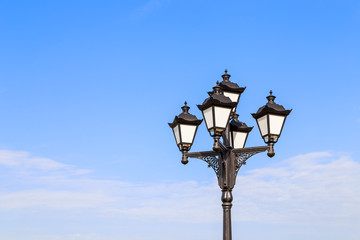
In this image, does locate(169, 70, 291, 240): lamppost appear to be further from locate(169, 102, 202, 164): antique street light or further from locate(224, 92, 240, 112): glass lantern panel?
locate(224, 92, 240, 112): glass lantern panel

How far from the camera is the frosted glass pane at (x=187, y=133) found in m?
8.56

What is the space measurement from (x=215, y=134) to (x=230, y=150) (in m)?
0.87

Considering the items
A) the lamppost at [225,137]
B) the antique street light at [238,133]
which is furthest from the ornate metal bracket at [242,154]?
the antique street light at [238,133]

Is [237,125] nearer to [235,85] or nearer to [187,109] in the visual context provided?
[235,85]

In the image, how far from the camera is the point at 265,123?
831 centimetres

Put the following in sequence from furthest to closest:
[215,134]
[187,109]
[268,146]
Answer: [187,109], [268,146], [215,134]

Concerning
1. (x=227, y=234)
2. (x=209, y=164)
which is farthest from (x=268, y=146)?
(x=227, y=234)

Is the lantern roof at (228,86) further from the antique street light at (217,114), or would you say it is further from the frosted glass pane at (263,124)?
the antique street light at (217,114)

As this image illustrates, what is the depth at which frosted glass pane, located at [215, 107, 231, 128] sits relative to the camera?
777 centimetres

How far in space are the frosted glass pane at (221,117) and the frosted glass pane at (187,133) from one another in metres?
0.93

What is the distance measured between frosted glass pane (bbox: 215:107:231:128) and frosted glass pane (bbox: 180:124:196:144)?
93 cm

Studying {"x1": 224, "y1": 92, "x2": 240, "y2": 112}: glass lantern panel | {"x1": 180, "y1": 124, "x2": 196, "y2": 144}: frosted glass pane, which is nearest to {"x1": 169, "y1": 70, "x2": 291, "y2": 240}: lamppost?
{"x1": 180, "y1": 124, "x2": 196, "y2": 144}: frosted glass pane

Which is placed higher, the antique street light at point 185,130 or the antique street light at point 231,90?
the antique street light at point 231,90

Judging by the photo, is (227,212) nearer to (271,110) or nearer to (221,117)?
(221,117)
